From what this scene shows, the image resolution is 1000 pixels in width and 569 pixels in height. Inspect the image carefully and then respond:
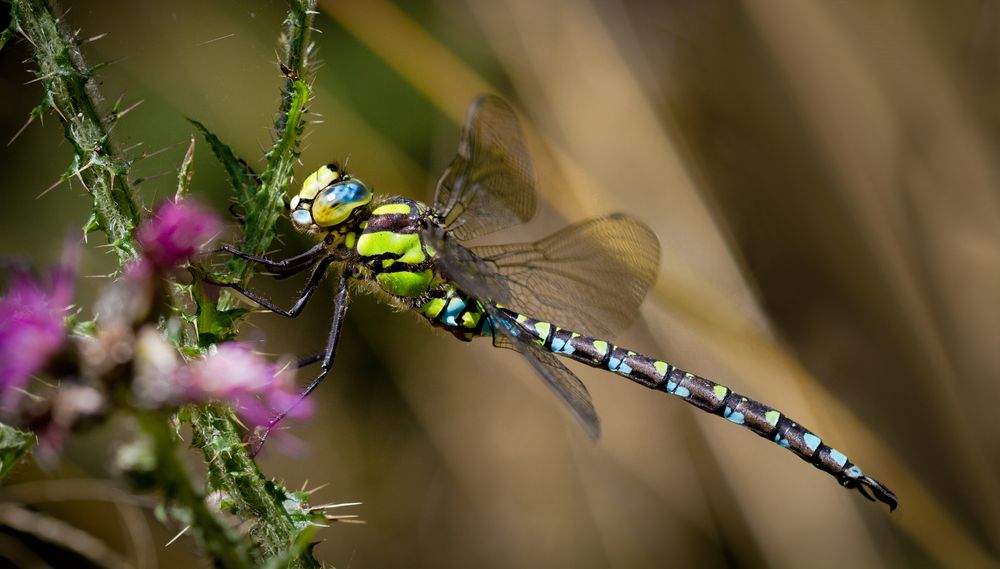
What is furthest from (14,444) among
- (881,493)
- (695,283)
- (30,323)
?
(695,283)

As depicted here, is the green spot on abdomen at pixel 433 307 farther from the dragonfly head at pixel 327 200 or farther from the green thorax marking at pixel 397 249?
the dragonfly head at pixel 327 200

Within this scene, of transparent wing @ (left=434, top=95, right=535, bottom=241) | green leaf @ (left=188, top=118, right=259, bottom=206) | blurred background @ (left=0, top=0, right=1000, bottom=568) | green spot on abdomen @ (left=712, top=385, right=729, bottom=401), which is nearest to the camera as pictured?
green leaf @ (left=188, top=118, right=259, bottom=206)

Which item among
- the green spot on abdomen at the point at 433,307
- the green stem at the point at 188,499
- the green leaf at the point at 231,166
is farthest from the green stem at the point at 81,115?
the green spot on abdomen at the point at 433,307

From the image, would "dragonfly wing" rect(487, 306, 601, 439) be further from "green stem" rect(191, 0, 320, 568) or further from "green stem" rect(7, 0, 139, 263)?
"green stem" rect(7, 0, 139, 263)

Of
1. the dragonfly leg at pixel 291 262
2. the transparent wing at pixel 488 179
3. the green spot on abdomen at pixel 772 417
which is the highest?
the transparent wing at pixel 488 179

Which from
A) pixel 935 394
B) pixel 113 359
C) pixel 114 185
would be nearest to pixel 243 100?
pixel 114 185

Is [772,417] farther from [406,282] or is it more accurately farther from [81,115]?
[81,115]

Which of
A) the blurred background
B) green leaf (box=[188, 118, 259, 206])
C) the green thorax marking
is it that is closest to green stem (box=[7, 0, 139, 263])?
green leaf (box=[188, 118, 259, 206])
